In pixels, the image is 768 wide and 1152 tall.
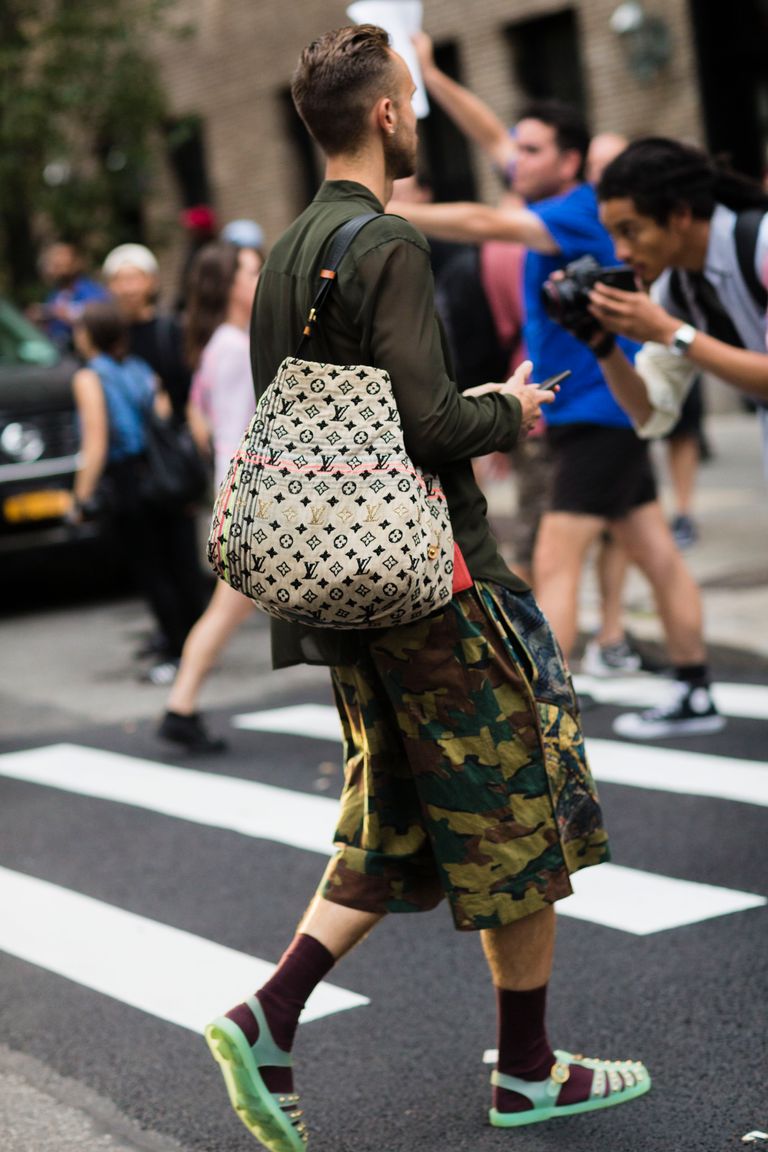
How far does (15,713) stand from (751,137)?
10.4 meters

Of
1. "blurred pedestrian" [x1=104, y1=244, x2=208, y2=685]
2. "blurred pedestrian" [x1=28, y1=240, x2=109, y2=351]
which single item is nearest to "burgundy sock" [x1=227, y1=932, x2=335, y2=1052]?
"blurred pedestrian" [x1=104, y1=244, x2=208, y2=685]

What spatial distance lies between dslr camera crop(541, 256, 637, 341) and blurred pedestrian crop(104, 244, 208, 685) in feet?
14.9

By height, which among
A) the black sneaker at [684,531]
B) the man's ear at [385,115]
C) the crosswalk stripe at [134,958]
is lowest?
the black sneaker at [684,531]

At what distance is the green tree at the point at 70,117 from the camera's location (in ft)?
60.2

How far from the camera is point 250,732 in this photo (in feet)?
24.9

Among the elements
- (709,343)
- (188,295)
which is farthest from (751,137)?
(709,343)

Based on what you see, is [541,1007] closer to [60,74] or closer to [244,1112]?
[244,1112]

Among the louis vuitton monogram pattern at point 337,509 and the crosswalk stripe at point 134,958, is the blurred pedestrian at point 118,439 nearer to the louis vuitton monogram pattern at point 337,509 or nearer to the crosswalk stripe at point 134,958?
the crosswalk stripe at point 134,958

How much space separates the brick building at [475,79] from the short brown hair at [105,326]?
27.4 feet

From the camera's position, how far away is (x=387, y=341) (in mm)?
3184

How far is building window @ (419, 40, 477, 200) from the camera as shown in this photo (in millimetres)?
18631

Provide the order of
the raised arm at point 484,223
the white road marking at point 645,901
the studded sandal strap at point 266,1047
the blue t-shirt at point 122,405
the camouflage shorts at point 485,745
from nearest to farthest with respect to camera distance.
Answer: the camouflage shorts at point 485,745, the studded sandal strap at point 266,1047, the white road marking at point 645,901, the raised arm at point 484,223, the blue t-shirt at point 122,405

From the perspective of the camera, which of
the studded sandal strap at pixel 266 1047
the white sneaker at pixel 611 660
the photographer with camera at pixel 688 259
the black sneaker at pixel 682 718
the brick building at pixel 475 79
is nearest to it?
the studded sandal strap at pixel 266 1047

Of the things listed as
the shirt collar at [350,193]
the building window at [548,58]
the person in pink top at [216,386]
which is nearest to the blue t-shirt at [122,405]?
the person in pink top at [216,386]
